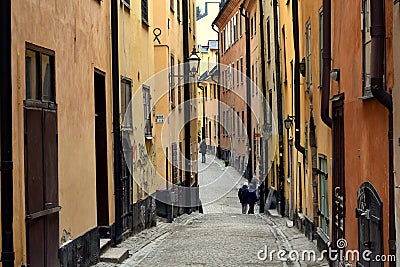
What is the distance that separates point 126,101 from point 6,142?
884 cm

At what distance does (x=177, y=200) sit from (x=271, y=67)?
561cm

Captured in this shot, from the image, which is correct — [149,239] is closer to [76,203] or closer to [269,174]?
[76,203]

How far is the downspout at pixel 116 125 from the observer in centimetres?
1473

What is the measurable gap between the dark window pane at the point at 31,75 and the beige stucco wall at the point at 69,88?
0.66 feet

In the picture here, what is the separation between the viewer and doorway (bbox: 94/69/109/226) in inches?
567

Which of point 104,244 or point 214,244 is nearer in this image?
point 104,244

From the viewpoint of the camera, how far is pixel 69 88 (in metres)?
11.0

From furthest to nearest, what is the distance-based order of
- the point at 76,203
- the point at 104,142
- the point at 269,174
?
the point at 269,174, the point at 104,142, the point at 76,203

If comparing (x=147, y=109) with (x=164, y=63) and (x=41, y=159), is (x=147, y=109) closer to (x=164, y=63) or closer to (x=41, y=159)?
(x=164, y=63)

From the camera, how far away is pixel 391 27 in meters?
7.44

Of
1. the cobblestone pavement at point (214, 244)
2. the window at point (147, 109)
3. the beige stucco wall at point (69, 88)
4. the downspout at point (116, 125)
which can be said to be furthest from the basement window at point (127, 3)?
the cobblestone pavement at point (214, 244)

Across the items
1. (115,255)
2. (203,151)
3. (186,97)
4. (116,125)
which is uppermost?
(186,97)

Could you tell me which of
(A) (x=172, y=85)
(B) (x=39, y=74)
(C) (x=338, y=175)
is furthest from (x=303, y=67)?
(A) (x=172, y=85)

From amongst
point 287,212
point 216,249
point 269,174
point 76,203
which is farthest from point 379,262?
point 269,174
